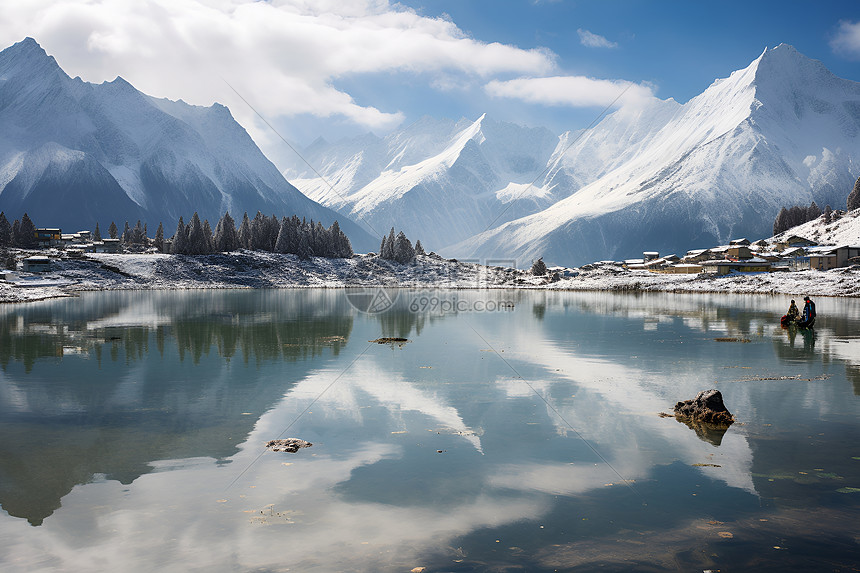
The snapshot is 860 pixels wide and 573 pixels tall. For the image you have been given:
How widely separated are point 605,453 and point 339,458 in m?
8.32

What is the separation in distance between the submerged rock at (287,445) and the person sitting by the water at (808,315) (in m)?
50.2

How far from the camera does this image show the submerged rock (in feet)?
61.0

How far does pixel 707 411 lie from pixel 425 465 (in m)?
11.5

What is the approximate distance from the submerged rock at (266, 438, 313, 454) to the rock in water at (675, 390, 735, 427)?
1423 centimetres

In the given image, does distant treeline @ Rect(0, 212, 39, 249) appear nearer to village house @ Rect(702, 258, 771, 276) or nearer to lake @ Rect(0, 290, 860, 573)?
lake @ Rect(0, 290, 860, 573)

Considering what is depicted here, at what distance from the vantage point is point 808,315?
5269cm

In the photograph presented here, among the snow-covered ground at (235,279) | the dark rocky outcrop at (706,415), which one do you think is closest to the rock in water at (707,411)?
the dark rocky outcrop at (706,415)

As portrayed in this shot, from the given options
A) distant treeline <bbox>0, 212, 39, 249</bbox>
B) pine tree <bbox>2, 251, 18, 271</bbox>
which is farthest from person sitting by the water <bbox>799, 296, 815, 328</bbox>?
distant treeline <bbox>0, 212, 39, 249</bbox>

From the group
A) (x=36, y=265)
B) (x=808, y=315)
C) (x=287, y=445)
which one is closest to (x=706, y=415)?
(x=287, y=445)

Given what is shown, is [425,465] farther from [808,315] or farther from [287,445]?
[808,315]

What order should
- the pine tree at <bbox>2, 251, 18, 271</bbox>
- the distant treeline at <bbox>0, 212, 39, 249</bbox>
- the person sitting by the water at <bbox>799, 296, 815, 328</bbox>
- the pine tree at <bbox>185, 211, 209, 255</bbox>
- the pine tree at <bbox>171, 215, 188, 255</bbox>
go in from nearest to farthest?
the person sitting by the water at <bbox>799, 296, 815, 328</bbox>
the pine tree at <bbox>2, 251, 18, 271</bbox>
the distant treeline at <bbox>0, 212, 39, 249</bbox>
the pine tree at <bbox>171, 215, 188, 255</bbox>
the pine tree at <bbox>185, 211, 209, 255</bbox>

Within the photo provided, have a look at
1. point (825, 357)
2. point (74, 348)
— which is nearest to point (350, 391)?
point (74, 348)

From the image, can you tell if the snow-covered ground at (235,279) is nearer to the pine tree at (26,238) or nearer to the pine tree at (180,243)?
the pine tree at (180,243)

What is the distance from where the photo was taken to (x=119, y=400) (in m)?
25.6
